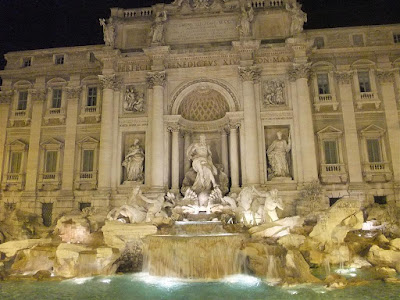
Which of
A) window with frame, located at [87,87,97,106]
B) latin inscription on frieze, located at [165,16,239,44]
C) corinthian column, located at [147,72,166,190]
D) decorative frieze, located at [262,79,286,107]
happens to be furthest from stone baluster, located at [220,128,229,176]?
window with frame, located at [87,87,97,106]

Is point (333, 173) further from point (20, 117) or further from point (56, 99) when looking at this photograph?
point (20, 117)

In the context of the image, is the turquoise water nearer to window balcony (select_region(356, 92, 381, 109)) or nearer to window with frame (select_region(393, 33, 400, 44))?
window balcony (select_region(356, 92, 381, 109))

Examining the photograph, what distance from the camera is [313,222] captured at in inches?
635

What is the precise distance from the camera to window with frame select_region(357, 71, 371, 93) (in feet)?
71.1

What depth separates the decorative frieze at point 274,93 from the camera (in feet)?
68.6

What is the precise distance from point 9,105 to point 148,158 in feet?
38.9

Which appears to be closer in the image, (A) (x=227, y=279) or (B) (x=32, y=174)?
(A) (x=227, y=279)

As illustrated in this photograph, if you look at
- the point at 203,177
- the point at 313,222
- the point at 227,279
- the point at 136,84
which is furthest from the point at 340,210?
the point at 136,84

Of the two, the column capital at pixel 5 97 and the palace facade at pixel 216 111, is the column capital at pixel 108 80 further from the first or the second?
the column capital at pixel 5 97

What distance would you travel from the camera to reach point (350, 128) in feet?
68.5

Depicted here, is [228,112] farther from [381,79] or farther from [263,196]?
[381,79]

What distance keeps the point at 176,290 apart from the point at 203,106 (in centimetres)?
1432

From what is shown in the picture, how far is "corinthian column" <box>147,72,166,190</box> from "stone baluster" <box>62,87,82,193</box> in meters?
5.81

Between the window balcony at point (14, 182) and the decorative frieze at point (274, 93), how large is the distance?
1723 centimetres
